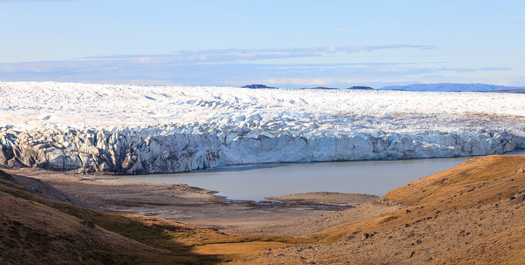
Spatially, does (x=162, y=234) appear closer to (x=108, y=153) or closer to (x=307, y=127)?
(x=108, y=153)

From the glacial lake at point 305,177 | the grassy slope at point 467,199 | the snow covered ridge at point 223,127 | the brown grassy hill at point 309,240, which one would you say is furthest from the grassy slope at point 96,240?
the snow covered ridge at point 223,127

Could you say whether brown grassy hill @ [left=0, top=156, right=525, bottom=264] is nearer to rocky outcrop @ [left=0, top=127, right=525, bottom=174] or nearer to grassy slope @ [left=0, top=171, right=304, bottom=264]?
grassy slope @ [left=0, top=171, right=304, bottom=264]

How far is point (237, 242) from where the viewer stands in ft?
43.3

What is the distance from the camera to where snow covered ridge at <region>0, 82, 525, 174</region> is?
34.4m

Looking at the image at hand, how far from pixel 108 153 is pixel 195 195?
9.71 metres

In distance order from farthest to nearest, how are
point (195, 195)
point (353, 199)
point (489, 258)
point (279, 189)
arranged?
point (279, 189) → point (195, 195) → point (353, 199) → point (489, 258)

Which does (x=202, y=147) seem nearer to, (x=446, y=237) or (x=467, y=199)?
(x=467, y=199)

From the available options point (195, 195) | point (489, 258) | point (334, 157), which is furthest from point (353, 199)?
point (489, 258)

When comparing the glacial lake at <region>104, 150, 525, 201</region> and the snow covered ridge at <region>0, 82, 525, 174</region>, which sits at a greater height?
the snow covered ridge at <region>0, 82, 525, 174</region>

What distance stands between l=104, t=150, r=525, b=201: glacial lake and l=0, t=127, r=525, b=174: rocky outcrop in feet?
2.44

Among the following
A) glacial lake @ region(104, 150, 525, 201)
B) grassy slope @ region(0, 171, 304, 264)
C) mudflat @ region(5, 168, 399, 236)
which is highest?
grassy slope @ region(0, 171, 304, 264)

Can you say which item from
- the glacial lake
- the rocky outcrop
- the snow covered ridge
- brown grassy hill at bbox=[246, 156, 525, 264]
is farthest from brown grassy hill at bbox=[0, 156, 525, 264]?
the snow covered ridge

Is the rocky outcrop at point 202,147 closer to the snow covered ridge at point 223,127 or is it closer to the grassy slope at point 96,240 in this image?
the snow covered ridge at point 223,127

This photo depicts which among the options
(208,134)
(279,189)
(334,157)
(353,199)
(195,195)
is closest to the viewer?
(353,199)
